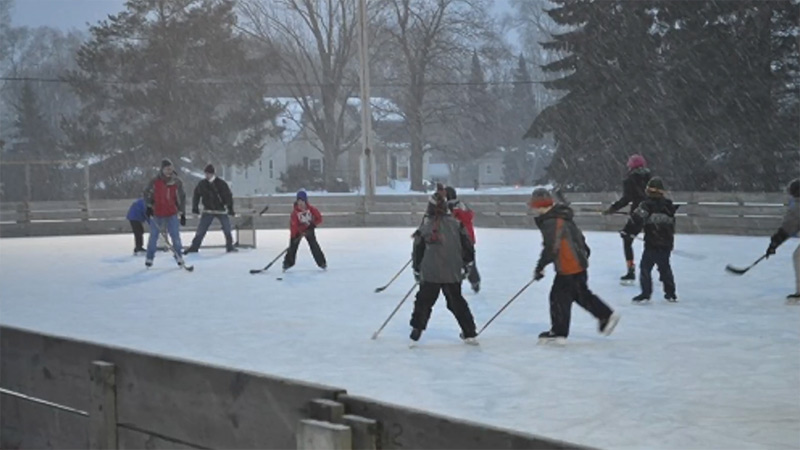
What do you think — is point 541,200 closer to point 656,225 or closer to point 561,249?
point 561,249

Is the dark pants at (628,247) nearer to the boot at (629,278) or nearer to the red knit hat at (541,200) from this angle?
the boot at (629,278)

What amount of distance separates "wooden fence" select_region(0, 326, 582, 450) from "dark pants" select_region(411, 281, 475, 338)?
435cm

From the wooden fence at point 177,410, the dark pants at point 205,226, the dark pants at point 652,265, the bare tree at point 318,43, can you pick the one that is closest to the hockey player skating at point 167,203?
the dark pants at point 205,226

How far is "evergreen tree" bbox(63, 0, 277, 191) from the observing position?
2174 inches

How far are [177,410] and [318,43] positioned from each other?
5703 cm

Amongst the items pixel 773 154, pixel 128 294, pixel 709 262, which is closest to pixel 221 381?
pixel 128 294

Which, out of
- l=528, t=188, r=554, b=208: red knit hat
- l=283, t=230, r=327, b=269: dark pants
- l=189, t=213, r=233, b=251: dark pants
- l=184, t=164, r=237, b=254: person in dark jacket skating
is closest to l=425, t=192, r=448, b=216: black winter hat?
l=528, t=188, r=554, b=208: red knit hat

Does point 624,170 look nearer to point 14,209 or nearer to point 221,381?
point 14,209

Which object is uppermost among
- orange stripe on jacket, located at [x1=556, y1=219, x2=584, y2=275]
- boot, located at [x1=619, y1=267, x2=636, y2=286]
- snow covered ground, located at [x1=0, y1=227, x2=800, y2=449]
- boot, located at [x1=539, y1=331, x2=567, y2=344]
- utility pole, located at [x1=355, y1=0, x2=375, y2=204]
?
utility pole, located at [x1=355, y1=0, x2=375, y2=204]

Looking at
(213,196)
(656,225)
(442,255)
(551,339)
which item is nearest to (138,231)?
(213,196)

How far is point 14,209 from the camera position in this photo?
37156 millimetres

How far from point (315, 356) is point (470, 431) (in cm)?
673

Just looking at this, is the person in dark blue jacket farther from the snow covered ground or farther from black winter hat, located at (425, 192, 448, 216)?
black winter hat, located at (425, 192, 448, 216)

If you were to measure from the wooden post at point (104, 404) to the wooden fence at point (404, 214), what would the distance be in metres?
19.8
